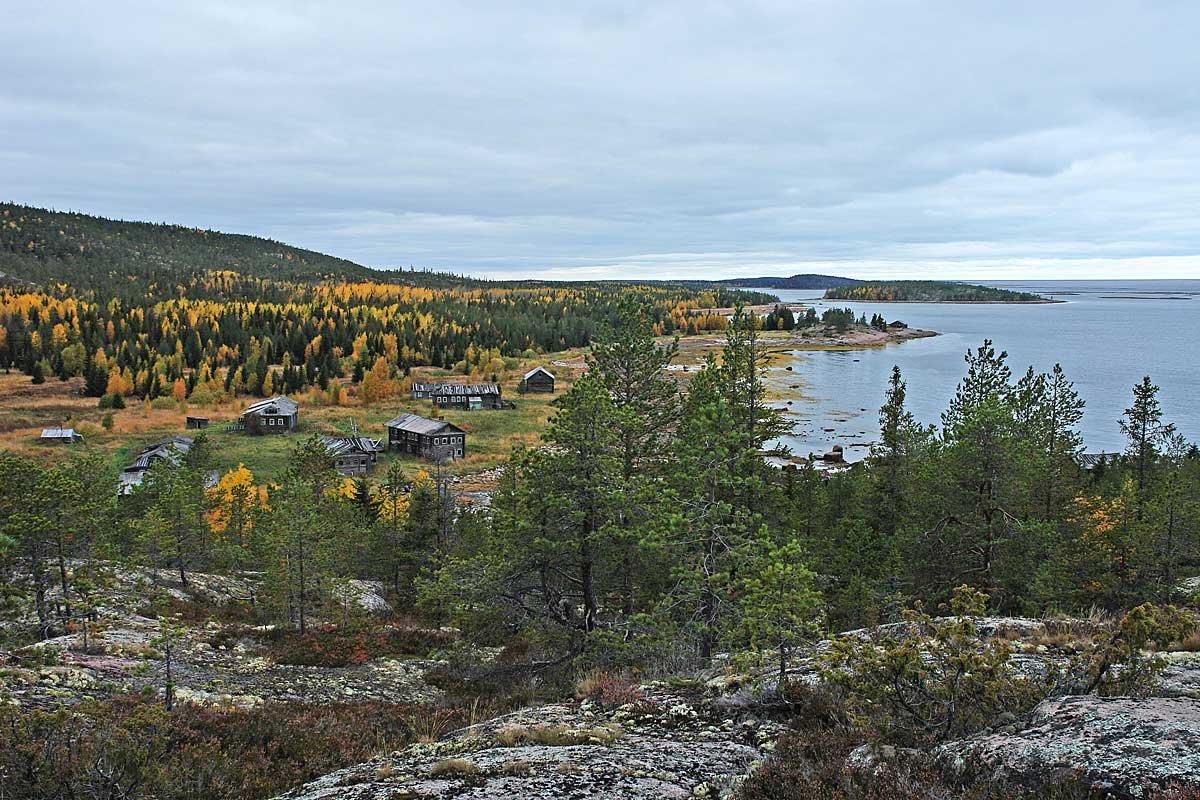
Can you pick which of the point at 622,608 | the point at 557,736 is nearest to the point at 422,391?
the point at 622,608

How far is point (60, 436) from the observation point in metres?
63.0

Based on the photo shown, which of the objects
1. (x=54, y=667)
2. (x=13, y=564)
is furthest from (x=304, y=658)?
(x=13, y=564)

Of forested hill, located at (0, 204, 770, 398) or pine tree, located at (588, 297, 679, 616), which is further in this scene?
forested hill, located at (0, 204, 770, 398)

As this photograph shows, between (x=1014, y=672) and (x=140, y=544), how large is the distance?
32.5 m

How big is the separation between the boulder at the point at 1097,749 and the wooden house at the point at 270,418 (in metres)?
75.6

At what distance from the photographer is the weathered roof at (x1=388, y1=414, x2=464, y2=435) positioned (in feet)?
205

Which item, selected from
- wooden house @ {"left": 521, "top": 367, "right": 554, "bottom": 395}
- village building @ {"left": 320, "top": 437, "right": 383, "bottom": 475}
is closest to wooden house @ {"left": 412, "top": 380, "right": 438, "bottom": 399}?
wooden house @ {"left": 521, "top": 367, "right": 554, "bottom": 395}

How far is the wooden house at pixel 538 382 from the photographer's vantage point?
95500 mm

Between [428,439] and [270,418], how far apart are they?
21511mm

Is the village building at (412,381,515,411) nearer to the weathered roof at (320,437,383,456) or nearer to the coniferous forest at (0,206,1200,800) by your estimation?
the weathered roof at (320,437,383,456)

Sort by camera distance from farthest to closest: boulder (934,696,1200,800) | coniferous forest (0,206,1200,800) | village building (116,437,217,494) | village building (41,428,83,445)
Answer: village building (41,428,83,445) → village building (116,437,217,494) → coniferous forest (0,206,1200,800) → boulder (934,696,1200,800)

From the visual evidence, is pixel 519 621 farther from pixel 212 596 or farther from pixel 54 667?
pixel 212 596

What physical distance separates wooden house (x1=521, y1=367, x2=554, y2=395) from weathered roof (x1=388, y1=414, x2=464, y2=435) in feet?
99.7

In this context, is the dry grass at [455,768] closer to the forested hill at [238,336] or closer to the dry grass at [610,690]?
the dry grass at [610,690]
